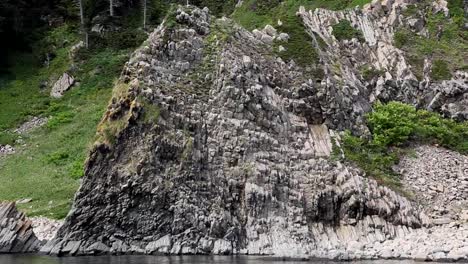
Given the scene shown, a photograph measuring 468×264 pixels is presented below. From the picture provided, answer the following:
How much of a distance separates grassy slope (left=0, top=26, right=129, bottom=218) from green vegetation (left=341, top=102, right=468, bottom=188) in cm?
2429

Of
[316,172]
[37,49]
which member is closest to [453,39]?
[316,172]

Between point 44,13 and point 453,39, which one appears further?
point 44,13

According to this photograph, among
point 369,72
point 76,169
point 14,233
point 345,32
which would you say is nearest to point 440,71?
point 369,72

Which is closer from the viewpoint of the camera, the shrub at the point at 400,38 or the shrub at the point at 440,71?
the shrub at the point at 440,71

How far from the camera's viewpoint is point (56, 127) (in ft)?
241

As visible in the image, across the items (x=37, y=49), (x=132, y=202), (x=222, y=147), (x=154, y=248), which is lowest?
(x=154, y=248)

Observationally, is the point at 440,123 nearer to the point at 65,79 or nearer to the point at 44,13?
the point at 65,79

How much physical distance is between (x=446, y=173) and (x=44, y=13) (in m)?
65.7

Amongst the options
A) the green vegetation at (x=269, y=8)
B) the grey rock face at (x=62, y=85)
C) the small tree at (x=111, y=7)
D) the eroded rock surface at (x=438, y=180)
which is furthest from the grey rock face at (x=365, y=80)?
the small tree at (x=111, y=7)

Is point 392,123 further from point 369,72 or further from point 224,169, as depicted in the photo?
point 224,169

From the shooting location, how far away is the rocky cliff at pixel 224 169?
44438 mm

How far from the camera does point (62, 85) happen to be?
269 feet

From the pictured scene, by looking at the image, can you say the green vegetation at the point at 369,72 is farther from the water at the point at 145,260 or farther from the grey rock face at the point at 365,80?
the water at the point at 145,260

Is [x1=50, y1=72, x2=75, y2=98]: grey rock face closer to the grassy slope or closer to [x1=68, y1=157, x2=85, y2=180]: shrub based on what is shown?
the grassy slope
